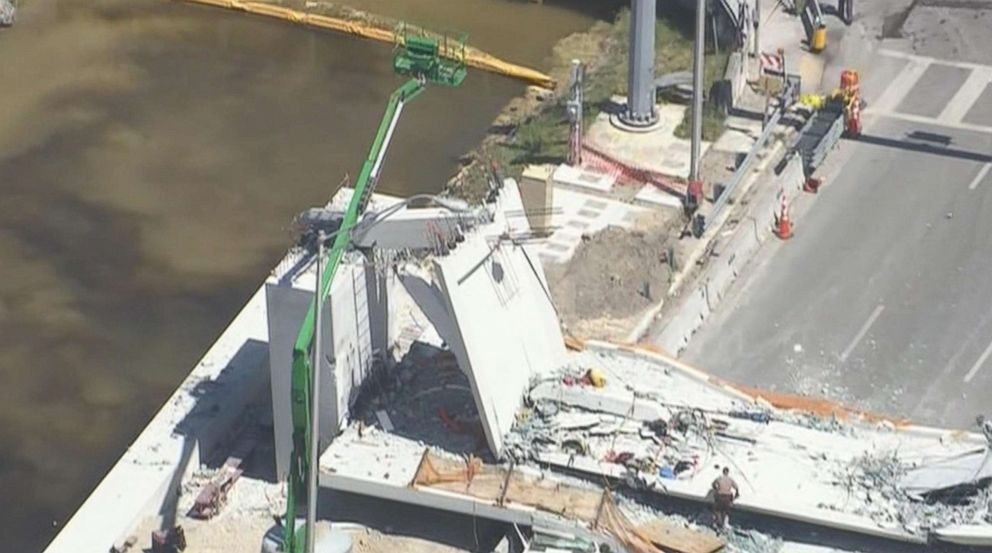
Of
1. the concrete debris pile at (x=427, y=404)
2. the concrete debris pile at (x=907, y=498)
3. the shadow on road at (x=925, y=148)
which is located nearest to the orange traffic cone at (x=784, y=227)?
the shadow on road at (x=925, y=148)

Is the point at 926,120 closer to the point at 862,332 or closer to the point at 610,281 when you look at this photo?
the point at 862,332

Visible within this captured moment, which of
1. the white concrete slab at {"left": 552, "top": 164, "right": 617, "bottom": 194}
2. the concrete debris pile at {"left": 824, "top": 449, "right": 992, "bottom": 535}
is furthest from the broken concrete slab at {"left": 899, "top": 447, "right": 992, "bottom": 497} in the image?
the white concrete slab at {"left": 552, "top": 164, "right": 617, "bottom": 194}

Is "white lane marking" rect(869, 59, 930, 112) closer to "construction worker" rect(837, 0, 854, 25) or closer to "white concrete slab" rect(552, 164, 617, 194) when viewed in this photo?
"construction worker" rect(837, 0, 854, 25)

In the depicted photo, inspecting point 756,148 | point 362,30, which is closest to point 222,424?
point 756,148

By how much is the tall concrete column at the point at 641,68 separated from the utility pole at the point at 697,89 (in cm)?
273

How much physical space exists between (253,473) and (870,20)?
24510mm

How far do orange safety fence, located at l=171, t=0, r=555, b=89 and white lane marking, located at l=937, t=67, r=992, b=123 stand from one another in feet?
33.4

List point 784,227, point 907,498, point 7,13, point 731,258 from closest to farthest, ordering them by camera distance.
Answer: point 907,498 → point 731,258 → point 784,227 → point 7,13

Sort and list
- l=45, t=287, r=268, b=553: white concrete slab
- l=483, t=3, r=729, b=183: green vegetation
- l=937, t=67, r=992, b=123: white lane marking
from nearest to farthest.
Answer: l=45, t=287, r=268, b=553: white concrete slab < l=483, t=3, r=729, b=183: green vegetation < l=937, t=67, r=992, b=123: white lane marking

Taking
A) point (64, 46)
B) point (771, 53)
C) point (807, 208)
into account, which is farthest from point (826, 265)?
point (64, 46)

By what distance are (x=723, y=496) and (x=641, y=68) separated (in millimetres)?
15789

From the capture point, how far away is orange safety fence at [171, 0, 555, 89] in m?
49.8

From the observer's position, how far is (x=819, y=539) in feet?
99.0

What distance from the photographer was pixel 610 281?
38.2 meters
